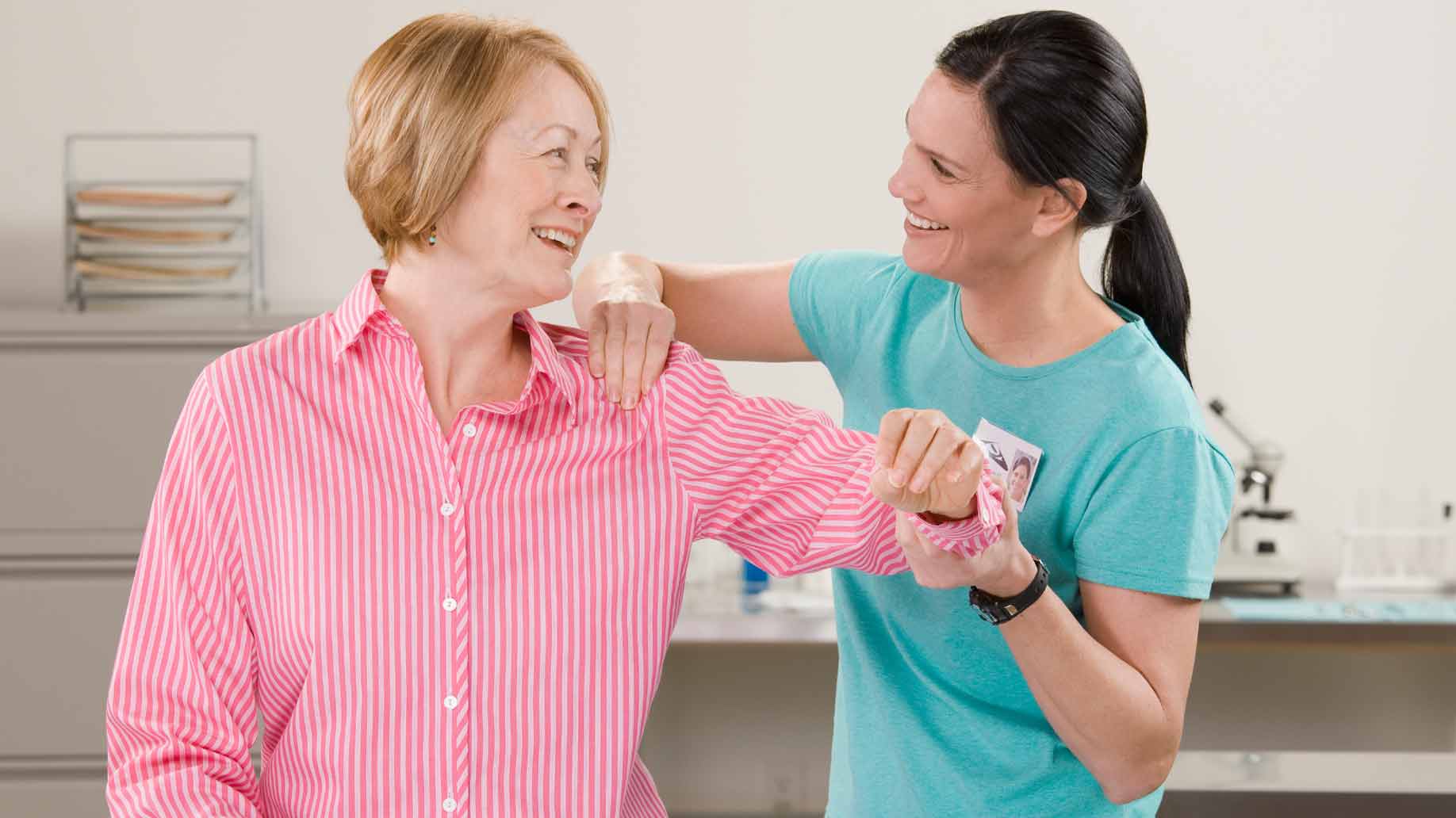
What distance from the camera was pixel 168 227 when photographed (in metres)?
3.52

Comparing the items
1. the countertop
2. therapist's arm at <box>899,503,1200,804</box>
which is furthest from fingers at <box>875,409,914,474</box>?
the countertop

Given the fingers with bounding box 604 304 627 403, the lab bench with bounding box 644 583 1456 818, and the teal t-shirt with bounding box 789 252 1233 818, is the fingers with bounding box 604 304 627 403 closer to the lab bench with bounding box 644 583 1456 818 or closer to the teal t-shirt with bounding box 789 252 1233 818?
the teal t-shirt with bounding box 789 252 1233 818

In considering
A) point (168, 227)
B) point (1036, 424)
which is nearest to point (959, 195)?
point (1036, 424)

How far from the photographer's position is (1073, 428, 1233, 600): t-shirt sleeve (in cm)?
131

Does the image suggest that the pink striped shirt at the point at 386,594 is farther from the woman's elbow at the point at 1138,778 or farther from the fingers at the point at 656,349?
the woman's elbow at the point at 1138,778

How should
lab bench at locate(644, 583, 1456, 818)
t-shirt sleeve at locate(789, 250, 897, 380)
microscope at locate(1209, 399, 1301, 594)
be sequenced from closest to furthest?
t-shirt sleeve at locate(789, 250, 897, 380) → microscope at locate(1209, 399, 1301, 594) → lab bench at locate(644, 583, 1456, 818)

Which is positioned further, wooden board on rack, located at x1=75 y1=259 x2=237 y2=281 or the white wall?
the white wall

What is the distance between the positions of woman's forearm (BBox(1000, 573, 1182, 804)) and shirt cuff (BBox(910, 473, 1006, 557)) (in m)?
0.12

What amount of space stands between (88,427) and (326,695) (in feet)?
7.49

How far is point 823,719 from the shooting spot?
3.83 m

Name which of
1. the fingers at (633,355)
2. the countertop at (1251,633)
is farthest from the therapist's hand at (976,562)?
the countertop at (1251,633)

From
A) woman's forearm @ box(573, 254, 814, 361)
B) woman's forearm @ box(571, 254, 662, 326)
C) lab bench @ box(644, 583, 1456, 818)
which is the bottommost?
lab bench @ box(644, 583, 1456, 818)

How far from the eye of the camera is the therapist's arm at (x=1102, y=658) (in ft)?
3.85

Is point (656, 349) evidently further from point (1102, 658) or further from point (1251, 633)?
point (1251, 633)
